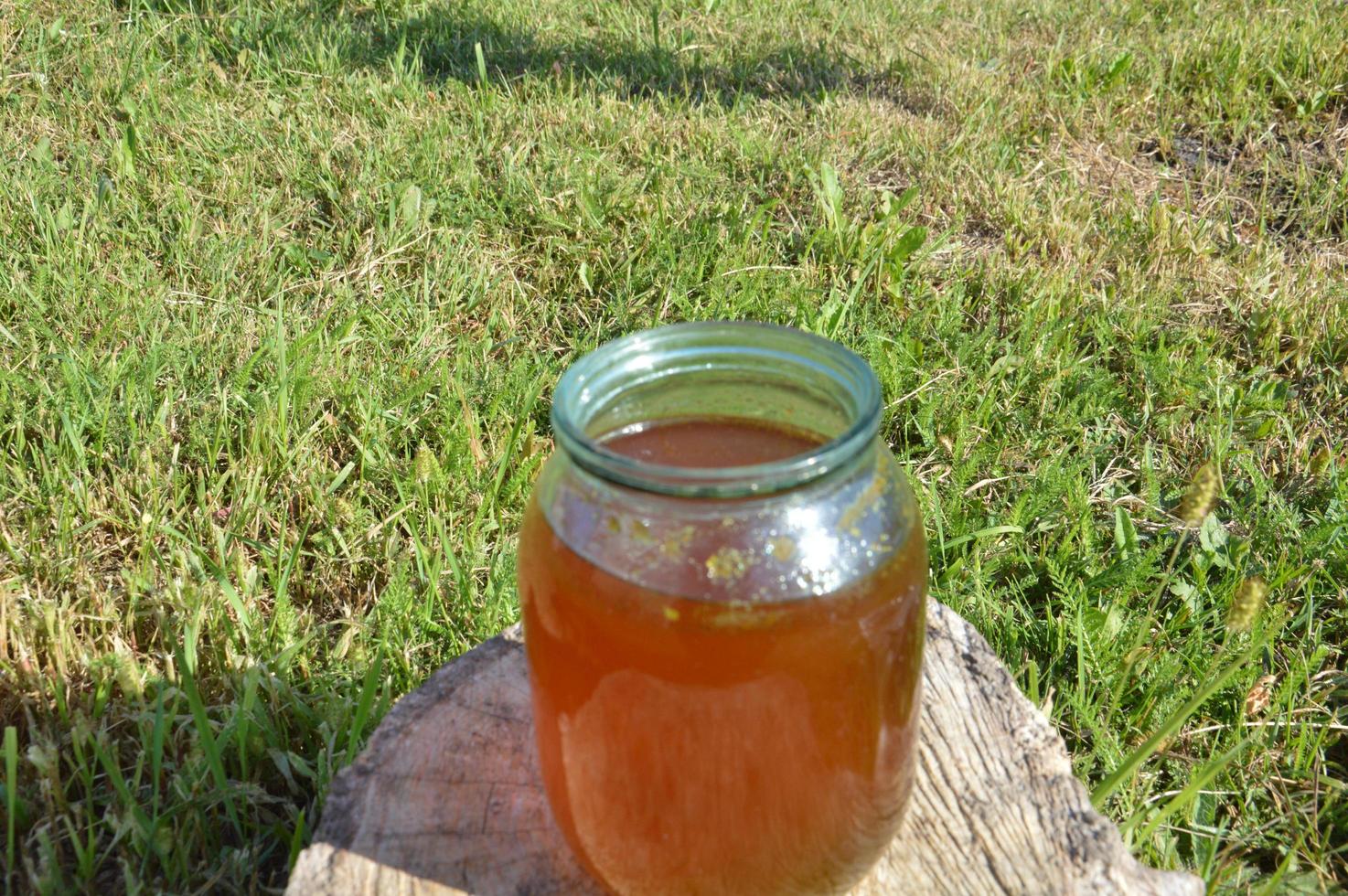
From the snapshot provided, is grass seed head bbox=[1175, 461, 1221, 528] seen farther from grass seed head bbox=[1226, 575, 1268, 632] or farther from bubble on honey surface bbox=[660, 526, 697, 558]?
bubble on honey surface bbox=[660, 526, 697, 558]

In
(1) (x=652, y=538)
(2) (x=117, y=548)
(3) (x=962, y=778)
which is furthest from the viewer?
(2) (x=117, y=548)

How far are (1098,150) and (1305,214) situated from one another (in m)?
0.71

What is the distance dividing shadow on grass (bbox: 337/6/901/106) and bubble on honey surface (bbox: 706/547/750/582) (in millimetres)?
3454

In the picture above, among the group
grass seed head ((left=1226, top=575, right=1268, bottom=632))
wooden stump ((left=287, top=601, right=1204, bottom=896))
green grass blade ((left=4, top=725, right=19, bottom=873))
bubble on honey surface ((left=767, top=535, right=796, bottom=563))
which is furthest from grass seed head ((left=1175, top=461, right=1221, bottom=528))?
green grass blade ((left=4, top=725, right=19, bottom=873))

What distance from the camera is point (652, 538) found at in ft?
3.81

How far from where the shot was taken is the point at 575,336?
3258 millimetres

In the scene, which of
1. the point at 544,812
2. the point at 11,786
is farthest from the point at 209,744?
the point at 544,812

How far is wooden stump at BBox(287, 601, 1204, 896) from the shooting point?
4.80 ft

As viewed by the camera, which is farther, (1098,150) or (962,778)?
(1098,150)

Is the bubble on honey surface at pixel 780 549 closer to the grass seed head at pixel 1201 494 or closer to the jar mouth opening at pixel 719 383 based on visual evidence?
the jar mouth opening at pixel 719 383

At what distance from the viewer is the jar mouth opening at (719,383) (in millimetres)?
1228

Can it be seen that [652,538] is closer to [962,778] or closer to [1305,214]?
[962,778]

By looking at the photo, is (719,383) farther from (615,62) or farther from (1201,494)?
(615,62)

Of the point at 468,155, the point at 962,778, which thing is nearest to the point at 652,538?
the point at 962,778
